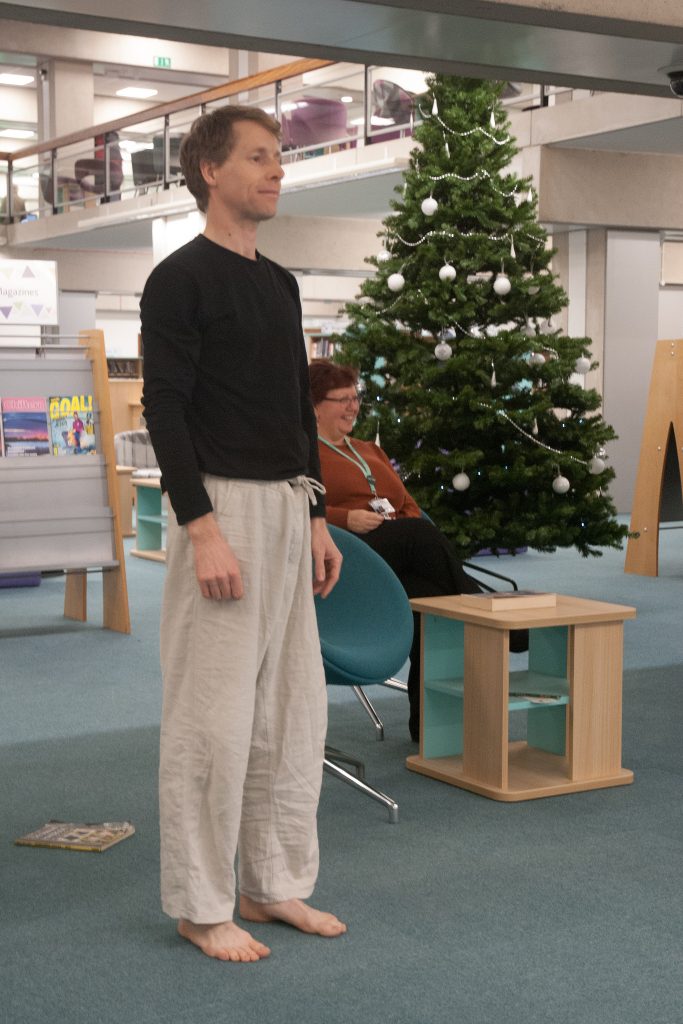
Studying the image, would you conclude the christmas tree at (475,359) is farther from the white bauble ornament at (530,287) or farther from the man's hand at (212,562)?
the man's hand at (212,562)

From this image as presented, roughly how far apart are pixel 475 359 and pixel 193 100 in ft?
24.8

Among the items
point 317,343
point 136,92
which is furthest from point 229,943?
point 136,92

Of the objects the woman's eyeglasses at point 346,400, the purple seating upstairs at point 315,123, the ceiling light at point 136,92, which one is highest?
the ceiling light at point 136,92

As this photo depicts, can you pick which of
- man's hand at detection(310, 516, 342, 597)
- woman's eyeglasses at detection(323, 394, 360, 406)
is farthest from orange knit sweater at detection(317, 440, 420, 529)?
man's hand at detection(310, 516, 342, 597)

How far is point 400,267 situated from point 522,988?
209 inches

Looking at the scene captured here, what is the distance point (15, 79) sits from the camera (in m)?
21.9

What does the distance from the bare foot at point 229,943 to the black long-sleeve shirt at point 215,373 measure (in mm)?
861

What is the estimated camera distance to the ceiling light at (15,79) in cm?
2147

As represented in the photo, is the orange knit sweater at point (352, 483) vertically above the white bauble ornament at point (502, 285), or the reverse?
the white bauble ornament at point (502, 285)

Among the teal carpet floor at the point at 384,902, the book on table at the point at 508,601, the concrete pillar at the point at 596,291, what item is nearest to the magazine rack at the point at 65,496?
the teal carpet floor at the point at 384,902

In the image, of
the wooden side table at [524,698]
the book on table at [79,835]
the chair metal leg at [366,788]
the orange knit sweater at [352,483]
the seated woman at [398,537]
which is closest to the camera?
the book on table at [79,835]

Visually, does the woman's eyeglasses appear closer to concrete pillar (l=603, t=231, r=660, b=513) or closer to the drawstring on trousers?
the drawstring on trousers

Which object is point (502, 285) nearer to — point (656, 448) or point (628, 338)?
point (656, 448)

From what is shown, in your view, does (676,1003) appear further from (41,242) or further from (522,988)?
(41,242)
